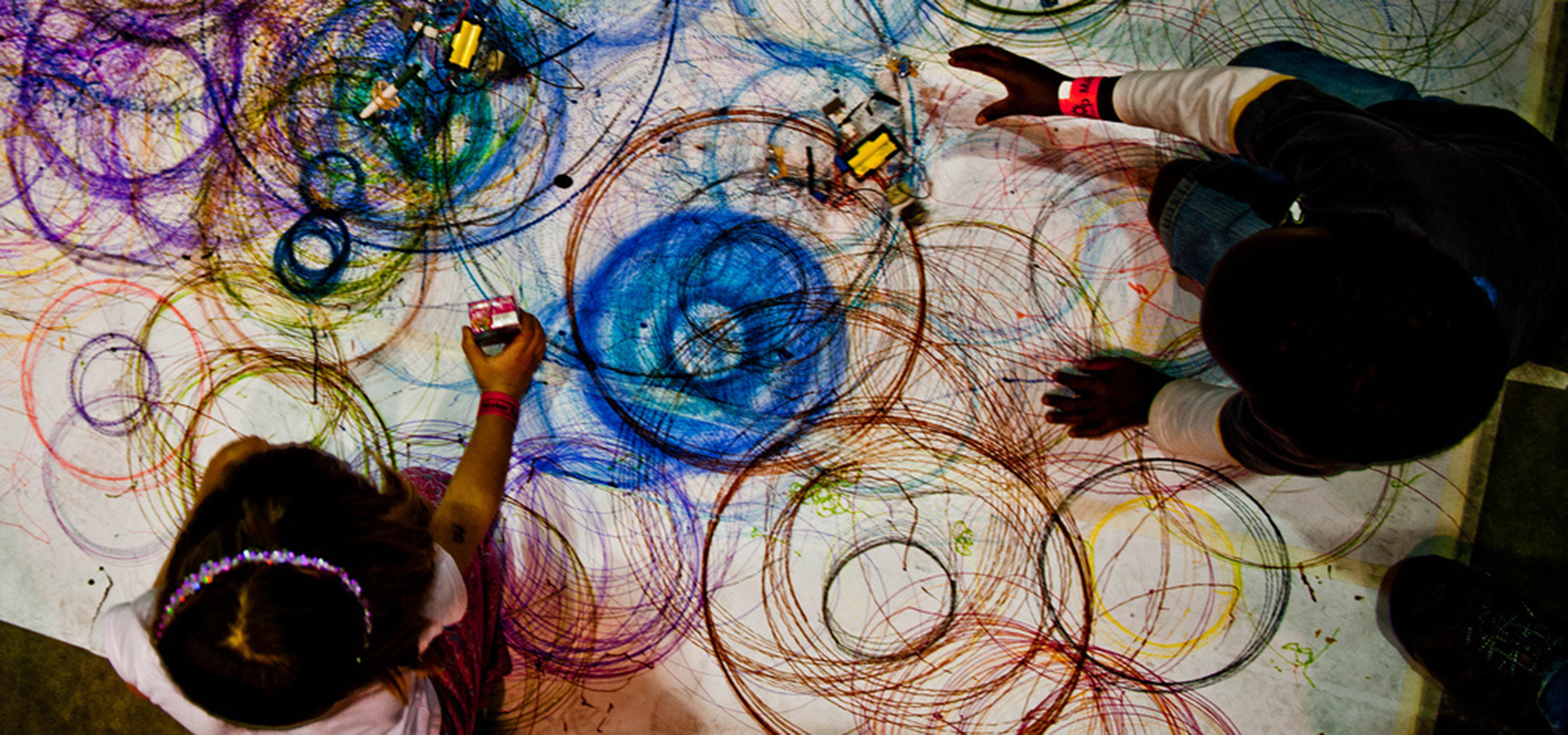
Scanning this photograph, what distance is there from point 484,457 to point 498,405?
108 millimetres

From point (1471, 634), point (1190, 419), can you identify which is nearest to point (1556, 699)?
point (1471, 634)

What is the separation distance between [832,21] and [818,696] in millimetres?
1471

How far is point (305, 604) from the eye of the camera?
98 cm

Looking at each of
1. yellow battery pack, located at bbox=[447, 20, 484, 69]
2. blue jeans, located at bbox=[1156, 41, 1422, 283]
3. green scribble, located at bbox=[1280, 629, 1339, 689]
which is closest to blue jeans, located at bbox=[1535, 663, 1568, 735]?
green scribble, located at bbox=[1280, 629, 1339, 689]

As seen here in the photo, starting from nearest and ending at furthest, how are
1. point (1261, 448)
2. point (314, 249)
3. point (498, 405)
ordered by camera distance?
point (1261, 448), point (498, 405), point (314, 249)

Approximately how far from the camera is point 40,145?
1681mm

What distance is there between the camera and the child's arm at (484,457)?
1396 mm

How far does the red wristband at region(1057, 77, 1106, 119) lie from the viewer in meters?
1.50

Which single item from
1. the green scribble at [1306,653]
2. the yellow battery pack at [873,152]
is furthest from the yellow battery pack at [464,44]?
the green scribble at [1306,653]

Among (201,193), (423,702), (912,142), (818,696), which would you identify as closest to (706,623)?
(818,696)

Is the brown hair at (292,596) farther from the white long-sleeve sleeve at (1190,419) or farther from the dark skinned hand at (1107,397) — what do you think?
the white long-sleeve sleeve at (1190,419)

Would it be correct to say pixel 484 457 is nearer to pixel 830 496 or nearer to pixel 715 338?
pixel 715 338

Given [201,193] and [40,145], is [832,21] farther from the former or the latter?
[40,145]

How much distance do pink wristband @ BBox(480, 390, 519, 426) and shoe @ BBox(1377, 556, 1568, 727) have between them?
187 cm
